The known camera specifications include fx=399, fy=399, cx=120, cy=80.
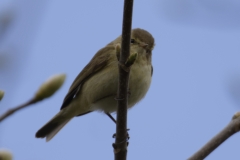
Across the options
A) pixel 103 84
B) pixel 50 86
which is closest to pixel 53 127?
pixel 103 84

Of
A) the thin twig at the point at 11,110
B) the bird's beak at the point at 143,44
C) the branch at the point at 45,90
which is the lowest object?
the thin twig at the point at 11,110

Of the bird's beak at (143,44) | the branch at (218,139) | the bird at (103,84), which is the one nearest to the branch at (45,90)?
the branch at (218,139)

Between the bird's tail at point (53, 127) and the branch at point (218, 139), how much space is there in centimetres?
347

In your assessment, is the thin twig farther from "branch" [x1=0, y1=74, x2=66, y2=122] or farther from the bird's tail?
the bird's tail

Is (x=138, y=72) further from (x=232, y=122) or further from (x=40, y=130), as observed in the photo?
(x=232, y=122)

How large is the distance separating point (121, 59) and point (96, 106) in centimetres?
286

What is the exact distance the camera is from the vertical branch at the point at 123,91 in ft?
8.34

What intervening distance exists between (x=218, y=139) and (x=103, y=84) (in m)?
2.72

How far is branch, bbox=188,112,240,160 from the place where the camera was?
8.59ft

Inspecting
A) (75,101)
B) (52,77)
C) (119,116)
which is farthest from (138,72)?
(52,77)

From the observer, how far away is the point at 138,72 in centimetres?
511

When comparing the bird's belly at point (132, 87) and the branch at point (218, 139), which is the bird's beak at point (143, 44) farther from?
the branch at point (218, 139)

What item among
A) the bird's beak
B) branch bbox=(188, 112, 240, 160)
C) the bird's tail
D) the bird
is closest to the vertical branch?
branch bbox=(188, 112, 240, 160)

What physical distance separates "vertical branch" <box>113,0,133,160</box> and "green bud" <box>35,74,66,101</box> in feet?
3.58
